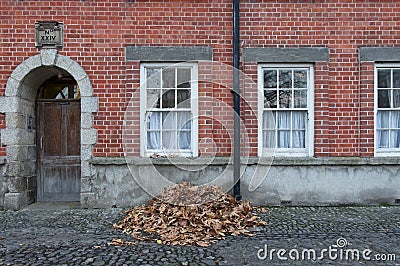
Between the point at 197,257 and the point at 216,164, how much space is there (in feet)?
9.34

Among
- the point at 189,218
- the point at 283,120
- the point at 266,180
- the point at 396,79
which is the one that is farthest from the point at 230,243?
the point at 396,79

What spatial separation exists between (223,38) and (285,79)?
1.55m

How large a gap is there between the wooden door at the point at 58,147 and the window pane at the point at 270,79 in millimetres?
4166

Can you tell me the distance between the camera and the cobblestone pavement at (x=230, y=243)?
4516 mm

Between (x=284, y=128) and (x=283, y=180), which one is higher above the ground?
(x=284, y=128)

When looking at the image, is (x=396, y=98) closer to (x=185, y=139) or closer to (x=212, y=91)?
(x=212, y=91)

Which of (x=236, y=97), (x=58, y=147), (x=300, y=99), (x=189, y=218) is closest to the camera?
(x=189, y=218)

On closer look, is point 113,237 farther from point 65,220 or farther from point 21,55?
point 21,55

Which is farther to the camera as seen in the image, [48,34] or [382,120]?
[382,120]

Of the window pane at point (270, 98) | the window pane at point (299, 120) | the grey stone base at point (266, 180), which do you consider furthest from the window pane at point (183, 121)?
the window pane at point (299, 120)

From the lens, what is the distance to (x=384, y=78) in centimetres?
751

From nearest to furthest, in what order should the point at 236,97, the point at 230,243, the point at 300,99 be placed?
the point at 230,243 < the point at 236,97 < the point at 300,99

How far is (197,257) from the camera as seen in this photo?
15.0 ft

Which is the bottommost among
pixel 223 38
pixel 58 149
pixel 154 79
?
pixel 58 149
